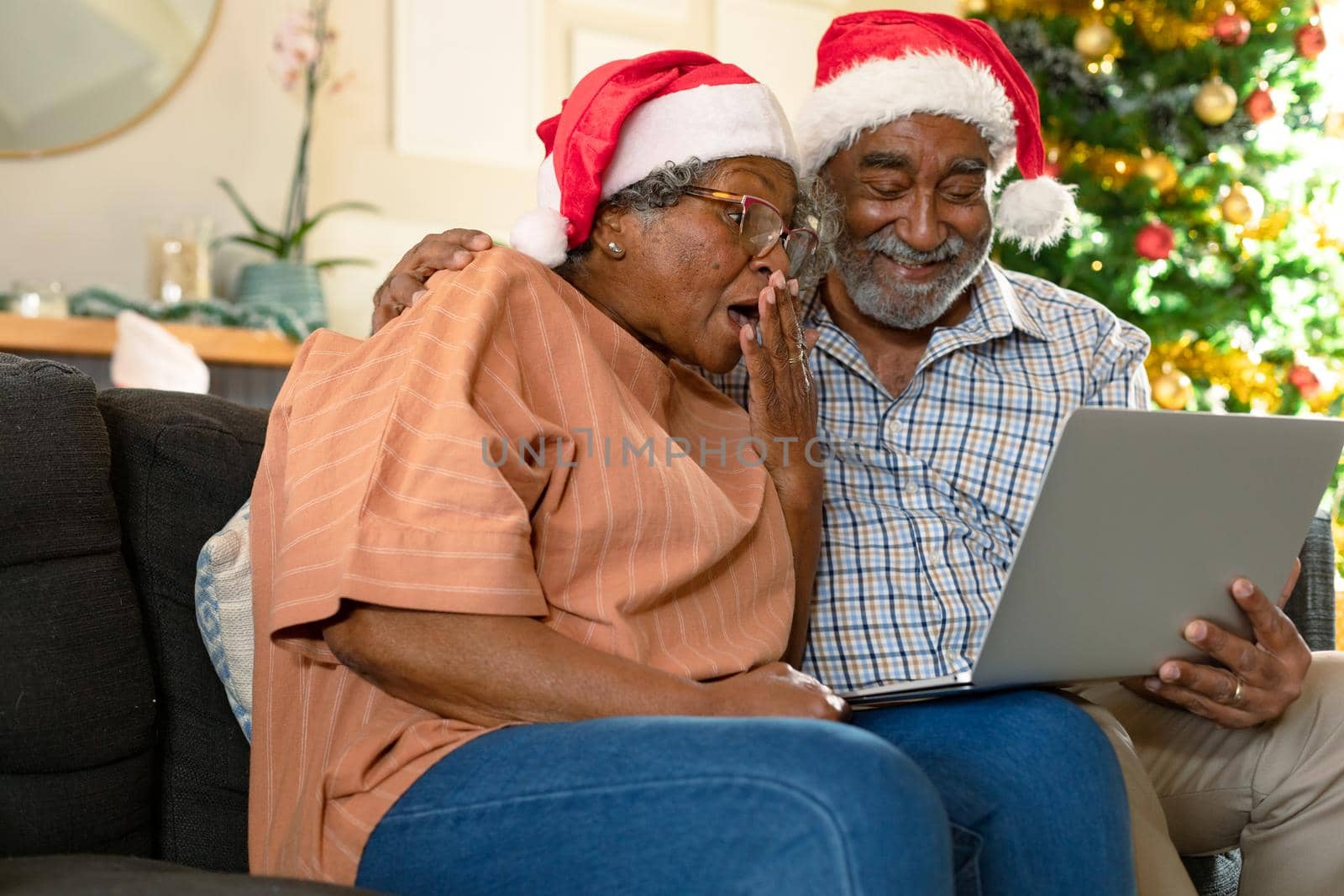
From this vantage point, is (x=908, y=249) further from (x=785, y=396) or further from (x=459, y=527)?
(x=459, y=527)

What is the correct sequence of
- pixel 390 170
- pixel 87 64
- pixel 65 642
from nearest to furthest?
pixel 65 642 < pixel 87 64 < pixel 390 170

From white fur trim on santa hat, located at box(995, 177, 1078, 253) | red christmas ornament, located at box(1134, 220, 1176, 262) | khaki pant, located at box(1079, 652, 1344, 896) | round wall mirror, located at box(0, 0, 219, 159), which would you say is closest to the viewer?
khaki pant, located at box(1079, 652, 1344, 896)

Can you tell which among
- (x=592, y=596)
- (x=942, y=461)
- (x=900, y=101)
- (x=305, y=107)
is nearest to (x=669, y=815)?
(x=592, y=596)

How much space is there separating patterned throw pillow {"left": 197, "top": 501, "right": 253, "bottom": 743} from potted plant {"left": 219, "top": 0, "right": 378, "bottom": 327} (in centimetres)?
244

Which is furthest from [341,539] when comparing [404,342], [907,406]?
[907,406]

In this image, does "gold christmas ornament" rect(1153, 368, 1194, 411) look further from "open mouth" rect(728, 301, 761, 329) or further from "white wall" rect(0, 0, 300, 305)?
"white wall" rect(0, 0, 300, 305)

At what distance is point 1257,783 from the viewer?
1.64m

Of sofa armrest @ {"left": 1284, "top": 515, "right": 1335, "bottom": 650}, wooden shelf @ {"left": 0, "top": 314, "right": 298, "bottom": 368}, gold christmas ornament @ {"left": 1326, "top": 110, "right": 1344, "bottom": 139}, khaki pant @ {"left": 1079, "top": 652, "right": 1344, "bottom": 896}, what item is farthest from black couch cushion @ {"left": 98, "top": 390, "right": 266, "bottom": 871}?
gold christmas ornament @ {"left": 1326, "top": 110, "right": 1344, "bottom": 139}

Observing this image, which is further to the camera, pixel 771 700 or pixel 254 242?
pixel 254 242

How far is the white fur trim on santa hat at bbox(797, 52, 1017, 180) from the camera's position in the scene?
1.89 meters

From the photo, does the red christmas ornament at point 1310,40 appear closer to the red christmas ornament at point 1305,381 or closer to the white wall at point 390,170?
the red christmas ornament at point 1305,381

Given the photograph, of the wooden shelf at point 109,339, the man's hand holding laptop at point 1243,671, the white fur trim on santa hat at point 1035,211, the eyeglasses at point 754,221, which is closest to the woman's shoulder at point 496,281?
the eyeglasses at point 754,221

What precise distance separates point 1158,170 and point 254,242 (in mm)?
2683

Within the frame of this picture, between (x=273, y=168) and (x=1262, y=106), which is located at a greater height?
(x=1262, y=106)
